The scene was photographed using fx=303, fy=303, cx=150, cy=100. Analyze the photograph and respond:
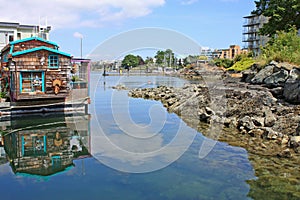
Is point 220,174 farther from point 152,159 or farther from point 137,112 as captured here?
point 137,112

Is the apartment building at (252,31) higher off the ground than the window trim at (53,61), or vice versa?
the apartment building at (252,31)

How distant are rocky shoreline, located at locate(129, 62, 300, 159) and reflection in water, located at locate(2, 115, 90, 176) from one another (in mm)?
5324

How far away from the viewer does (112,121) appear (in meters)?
15.9

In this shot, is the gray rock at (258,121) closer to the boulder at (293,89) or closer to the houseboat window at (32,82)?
the boulder at (293,89)

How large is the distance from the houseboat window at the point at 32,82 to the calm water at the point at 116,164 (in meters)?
1.65

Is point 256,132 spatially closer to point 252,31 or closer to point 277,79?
point 277,79

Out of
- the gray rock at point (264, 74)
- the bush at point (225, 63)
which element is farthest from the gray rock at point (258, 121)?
the bush at point (225, 63)

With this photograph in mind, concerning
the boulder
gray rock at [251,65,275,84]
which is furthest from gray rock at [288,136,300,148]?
gray rock at [251,65,275,84]

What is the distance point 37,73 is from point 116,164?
Answer: 27.8ft

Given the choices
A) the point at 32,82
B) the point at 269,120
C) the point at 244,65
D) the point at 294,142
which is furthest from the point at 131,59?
the point at 294,142

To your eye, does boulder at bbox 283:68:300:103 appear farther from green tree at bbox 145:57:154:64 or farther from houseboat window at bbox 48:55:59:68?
green tree at bbox 145:57:154:64

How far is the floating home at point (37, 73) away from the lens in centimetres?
1479

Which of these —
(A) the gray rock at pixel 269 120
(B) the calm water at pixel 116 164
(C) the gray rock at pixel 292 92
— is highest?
(C) the gray rock at pixel 292 92

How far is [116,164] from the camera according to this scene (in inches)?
353
